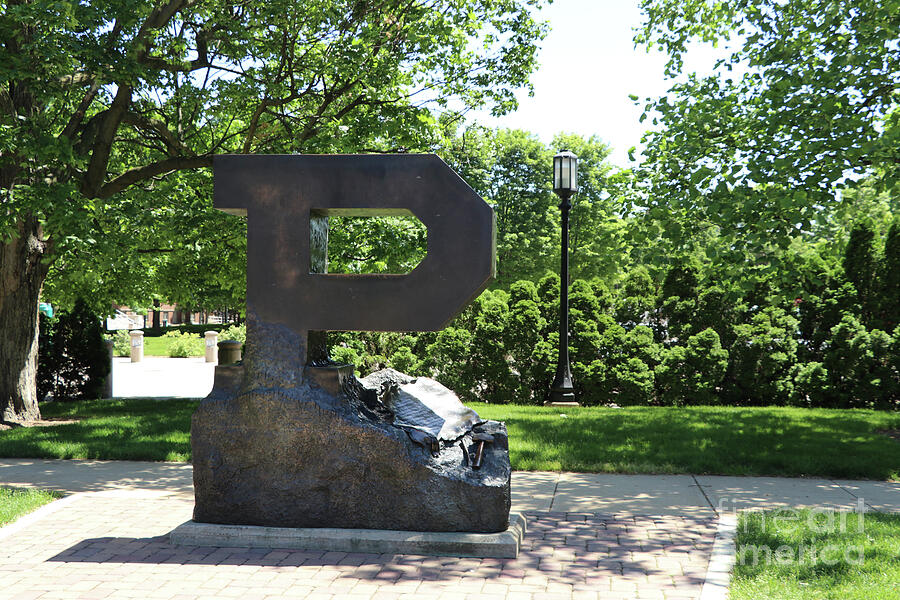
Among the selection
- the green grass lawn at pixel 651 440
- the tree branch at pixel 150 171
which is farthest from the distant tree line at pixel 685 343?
the tree branch at pixel 150 171

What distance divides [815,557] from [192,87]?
1059 cm

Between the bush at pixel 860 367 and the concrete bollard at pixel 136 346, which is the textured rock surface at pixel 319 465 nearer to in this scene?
the bush at pixel 860 367

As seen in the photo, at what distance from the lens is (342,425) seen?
591 cm

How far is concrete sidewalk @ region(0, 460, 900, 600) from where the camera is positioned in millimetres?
4906

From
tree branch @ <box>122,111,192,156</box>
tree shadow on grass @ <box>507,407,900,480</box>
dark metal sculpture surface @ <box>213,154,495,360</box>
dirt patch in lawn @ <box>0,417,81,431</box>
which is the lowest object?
dirt patch in lawn @ <box>0,417,81,431</box>

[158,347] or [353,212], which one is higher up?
[353,212]

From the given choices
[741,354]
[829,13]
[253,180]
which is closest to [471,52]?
[829,13]

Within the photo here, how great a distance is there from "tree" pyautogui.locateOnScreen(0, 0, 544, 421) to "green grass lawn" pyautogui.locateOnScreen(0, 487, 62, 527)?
12.6 feet

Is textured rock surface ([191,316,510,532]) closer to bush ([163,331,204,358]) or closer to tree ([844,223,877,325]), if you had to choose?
tree ([844,223,877,325])

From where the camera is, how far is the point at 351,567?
5.37m

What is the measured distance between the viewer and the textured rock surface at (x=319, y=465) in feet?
19.1

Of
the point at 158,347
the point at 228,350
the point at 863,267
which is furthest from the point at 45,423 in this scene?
the point at 158,347

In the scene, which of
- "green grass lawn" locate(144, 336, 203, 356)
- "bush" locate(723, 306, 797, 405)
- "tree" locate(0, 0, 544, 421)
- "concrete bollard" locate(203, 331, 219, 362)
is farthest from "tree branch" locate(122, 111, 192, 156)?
"green grass lawn" locate(144, 336, 203, 356)

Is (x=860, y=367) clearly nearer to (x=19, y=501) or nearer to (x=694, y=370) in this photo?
(x=694, y=370)
